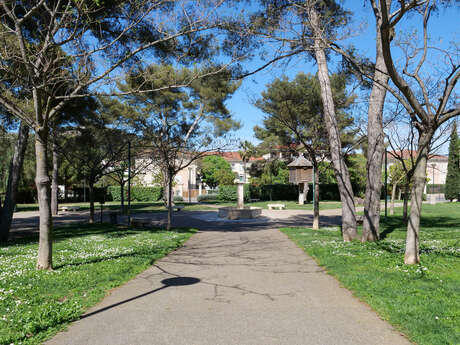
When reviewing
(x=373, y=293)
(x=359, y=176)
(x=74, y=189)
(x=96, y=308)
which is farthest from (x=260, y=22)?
(x=74, y=189)

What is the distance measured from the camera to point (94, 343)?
3572 millimetres

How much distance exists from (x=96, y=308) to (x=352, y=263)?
501 centimetres

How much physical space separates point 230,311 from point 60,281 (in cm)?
311

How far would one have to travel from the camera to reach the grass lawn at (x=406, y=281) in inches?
155

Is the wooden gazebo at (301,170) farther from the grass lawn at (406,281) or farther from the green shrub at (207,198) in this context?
the grass lawn at (406,281)

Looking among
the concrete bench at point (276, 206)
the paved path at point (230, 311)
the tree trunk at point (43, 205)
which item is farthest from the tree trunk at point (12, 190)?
the concrete bench at point (276, 206)

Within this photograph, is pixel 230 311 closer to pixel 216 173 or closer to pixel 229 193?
pixel 229 193

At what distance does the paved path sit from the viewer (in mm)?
3703

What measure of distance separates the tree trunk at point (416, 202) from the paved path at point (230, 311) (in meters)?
1.79

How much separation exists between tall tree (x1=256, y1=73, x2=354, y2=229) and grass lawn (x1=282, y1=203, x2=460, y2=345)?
498 cm

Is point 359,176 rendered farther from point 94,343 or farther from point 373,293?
point 94,343

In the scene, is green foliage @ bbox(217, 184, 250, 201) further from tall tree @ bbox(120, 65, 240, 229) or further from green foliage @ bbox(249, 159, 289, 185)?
tall tree @ bbox(120, 65, 240, 229)

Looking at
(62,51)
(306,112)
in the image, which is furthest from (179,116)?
(62,51)

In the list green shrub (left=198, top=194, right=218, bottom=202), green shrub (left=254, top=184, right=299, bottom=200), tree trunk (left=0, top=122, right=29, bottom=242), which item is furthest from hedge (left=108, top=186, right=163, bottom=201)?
tree trunk (left=0, top=122, right=29, bottom=242)
